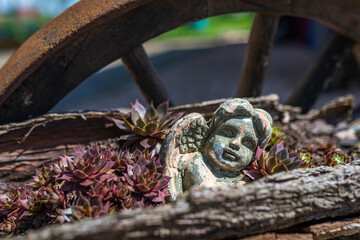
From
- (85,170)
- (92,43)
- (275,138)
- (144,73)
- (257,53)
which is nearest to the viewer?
(85,170)

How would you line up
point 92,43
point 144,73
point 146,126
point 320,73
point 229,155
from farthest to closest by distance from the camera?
point 320,73 → point 144,73 → point 92,43 → point 146,126 → point 229,155

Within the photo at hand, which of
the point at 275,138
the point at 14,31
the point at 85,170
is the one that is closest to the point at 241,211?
the point at 85,170

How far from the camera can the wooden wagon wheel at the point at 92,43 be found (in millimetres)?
2088

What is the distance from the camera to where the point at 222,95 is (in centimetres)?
588

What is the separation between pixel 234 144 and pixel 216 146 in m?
0.10

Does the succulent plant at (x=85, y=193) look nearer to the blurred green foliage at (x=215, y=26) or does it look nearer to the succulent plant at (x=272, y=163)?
the succulent plant at (x=272, y=163)

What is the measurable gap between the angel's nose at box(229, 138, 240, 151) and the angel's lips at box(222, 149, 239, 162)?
28mm

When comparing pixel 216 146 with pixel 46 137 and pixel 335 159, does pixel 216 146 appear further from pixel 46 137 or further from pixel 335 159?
pixel 46 137

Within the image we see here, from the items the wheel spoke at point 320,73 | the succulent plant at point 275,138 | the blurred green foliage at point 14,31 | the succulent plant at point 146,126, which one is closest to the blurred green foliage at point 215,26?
the blurred green foliage at point 14,31

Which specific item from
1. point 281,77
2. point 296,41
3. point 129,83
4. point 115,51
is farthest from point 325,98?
point 296,41

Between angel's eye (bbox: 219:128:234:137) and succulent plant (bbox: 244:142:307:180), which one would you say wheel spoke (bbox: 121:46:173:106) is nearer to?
angel's eye (bbox: 219:128:234:137)

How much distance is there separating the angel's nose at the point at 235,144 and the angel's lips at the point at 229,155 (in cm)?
3

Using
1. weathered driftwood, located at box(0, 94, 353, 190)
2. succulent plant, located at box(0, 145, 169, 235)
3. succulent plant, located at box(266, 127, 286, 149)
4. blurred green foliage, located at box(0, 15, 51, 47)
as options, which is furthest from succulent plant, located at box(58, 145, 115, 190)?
blurred green foliage, located at box(0, 15, 51, 47)

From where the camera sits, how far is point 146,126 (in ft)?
6.96
